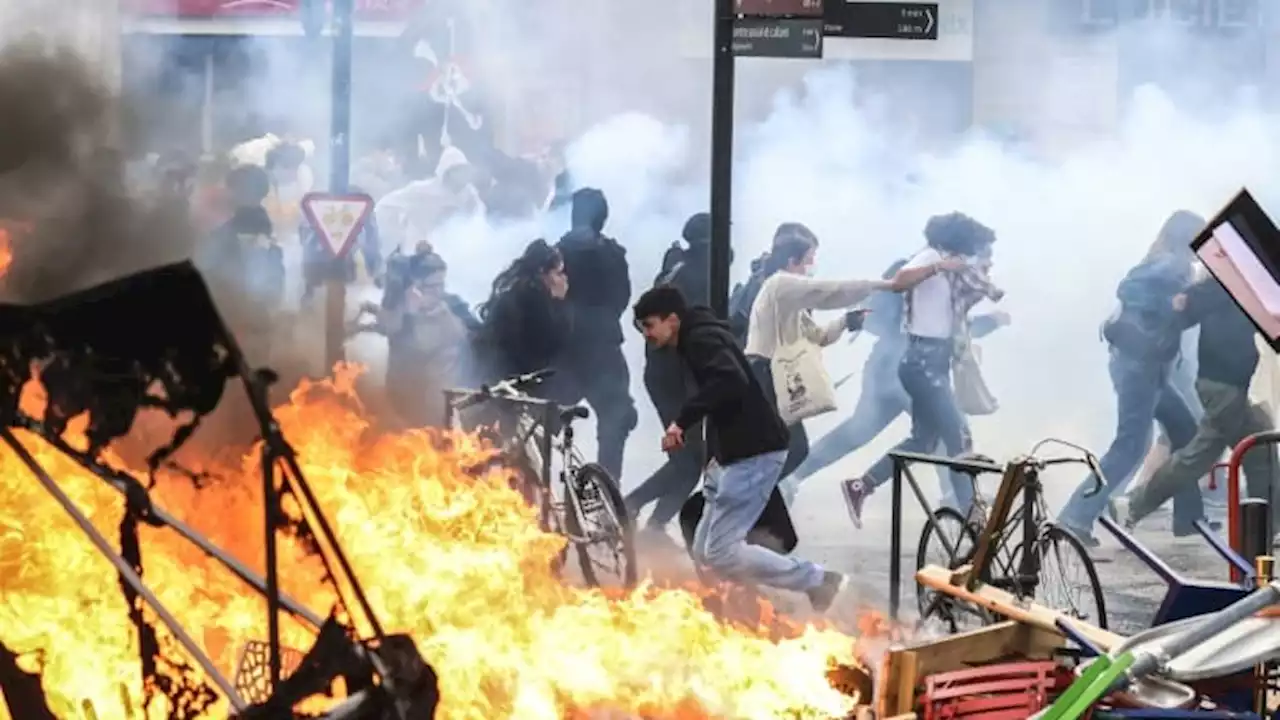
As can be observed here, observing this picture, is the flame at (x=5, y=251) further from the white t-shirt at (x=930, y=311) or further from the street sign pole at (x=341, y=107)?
the white t-shirt at (x=930, y=311)

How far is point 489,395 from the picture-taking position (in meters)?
5.61

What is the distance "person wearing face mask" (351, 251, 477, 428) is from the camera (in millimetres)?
5504

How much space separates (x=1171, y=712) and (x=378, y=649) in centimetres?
197

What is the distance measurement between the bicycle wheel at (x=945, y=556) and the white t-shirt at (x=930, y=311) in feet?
2.47

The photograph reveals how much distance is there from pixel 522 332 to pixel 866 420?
4.91 ft

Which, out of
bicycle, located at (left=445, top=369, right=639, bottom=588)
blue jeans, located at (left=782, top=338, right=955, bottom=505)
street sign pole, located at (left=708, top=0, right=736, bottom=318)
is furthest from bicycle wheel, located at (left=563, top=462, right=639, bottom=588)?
street sign pole, located at (left=708, top=0, right=736, bottom=318)

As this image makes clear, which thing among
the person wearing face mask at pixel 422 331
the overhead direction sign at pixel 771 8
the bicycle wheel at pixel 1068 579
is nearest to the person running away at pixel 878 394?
the bicycle wheel at pixel 1068 579

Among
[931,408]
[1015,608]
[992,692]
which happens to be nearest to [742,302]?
[931,408]

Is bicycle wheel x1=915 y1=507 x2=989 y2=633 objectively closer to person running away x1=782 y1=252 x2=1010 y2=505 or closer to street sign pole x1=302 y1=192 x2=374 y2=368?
person running away x1=782 y1=252 x2=1010 y2=505

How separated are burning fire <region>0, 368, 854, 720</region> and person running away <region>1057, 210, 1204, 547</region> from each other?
1.47m

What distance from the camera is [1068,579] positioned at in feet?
19.2

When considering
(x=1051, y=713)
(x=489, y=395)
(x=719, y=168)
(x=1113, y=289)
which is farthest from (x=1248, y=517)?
(x=489, y=395)

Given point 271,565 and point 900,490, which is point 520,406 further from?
point 271,565

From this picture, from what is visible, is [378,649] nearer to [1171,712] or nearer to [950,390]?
[1171,712]
